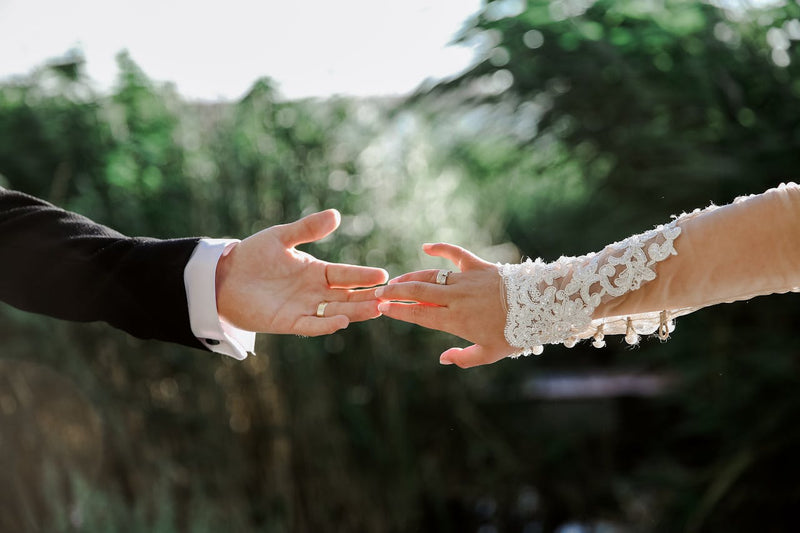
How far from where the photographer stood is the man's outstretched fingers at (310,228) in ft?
6.50

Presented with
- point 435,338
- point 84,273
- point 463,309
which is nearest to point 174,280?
point 84,273

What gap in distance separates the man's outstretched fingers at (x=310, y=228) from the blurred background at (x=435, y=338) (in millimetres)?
1457

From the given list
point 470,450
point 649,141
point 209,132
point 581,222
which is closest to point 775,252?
point 649,141

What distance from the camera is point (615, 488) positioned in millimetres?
3832

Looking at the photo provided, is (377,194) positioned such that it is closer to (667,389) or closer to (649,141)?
(649,141)

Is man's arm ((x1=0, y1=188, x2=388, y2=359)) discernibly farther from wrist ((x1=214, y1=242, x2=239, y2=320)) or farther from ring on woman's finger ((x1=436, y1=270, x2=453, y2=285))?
ring on woman's finger ((x1=436, y1=270, x2=453, y2=285))

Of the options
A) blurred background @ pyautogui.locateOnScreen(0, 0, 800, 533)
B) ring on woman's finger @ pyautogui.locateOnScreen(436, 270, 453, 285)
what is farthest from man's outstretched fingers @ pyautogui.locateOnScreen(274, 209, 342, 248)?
blurred background @ pyautogui.locateOnScreen(0, 0, 800, 533)

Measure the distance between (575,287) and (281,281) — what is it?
72cm

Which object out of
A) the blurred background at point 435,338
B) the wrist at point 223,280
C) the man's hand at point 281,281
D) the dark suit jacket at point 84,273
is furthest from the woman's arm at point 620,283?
the blurred background at point 435,338

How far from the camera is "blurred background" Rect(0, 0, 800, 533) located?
337 cm

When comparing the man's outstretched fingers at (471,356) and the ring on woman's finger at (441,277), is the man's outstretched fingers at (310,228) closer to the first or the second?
the ring on woman's finger at (441,277)

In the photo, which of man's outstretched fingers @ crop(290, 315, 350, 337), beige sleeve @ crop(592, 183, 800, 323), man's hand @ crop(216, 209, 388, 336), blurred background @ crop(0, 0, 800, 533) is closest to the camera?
beige sleeve @ crop(592, 183, 800, 323)

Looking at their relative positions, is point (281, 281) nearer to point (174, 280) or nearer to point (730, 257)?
point (174, 280)

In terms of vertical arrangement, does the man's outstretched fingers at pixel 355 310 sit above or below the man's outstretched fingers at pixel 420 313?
above
